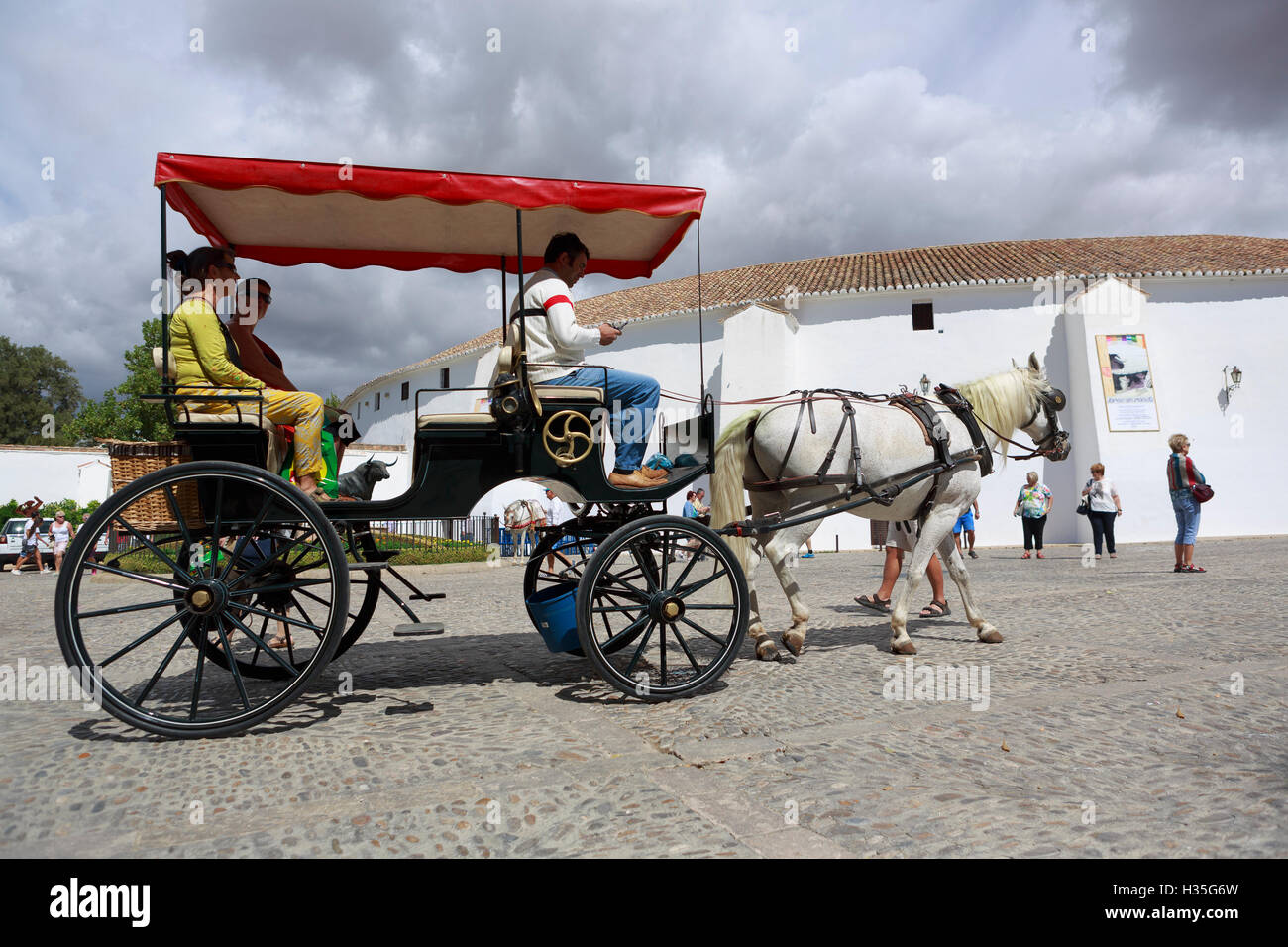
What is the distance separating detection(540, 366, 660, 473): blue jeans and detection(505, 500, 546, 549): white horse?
8010mm

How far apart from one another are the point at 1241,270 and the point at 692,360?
16.2 m

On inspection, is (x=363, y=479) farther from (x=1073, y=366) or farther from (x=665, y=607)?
(x=1073, y=366)

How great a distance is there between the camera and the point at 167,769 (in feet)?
9.85

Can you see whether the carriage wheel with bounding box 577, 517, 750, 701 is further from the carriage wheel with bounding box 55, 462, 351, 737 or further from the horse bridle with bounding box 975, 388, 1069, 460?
the horse bridle with bounding box 975, 388, 1069, 460

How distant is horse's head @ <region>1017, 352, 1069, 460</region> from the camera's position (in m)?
5.86

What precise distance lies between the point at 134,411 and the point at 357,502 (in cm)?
4172

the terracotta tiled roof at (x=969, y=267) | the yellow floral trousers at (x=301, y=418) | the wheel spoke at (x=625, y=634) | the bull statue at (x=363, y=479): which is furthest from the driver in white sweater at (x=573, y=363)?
the terracotta tiled roof at (x=969, y=267)

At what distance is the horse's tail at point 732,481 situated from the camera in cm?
479

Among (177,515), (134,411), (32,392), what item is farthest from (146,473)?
(32,392)

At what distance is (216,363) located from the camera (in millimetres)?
3602

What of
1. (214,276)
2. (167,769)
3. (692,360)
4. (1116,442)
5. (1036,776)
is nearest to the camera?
(1036,776)

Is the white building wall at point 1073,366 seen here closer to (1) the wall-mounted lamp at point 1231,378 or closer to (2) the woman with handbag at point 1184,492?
(1) the wall-mounted lamp at point 1231,378

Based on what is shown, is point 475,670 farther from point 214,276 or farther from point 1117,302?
point 1117,302
